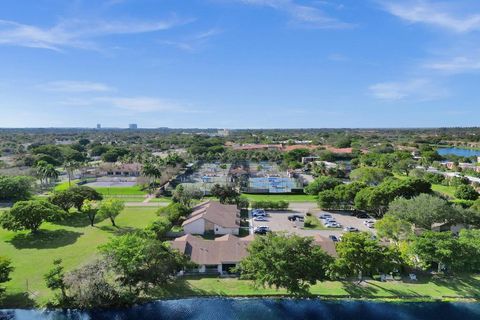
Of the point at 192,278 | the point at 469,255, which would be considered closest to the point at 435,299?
the point at 469,255

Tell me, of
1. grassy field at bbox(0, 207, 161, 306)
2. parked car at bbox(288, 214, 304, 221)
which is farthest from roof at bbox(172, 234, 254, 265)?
parked car at bbox(288, 214, 304, 221)

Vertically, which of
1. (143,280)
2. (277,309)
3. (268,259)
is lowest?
(277,309)

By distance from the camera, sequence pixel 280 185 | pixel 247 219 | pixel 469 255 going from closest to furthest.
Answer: pixel 469 255 → pixel 247 219 → pixel 280 185

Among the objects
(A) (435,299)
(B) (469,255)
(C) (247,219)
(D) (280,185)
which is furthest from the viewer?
(D) (280,185)

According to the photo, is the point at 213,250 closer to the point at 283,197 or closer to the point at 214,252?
the point at 214,252

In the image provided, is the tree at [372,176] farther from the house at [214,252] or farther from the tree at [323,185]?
the house at [214,252]

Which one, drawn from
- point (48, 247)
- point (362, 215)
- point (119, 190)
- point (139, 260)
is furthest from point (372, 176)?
point (48, 247)

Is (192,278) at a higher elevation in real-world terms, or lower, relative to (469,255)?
lower

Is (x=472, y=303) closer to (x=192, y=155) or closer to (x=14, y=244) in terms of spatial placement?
(x=14, y=244)

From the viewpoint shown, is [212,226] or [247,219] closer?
[212,226]
